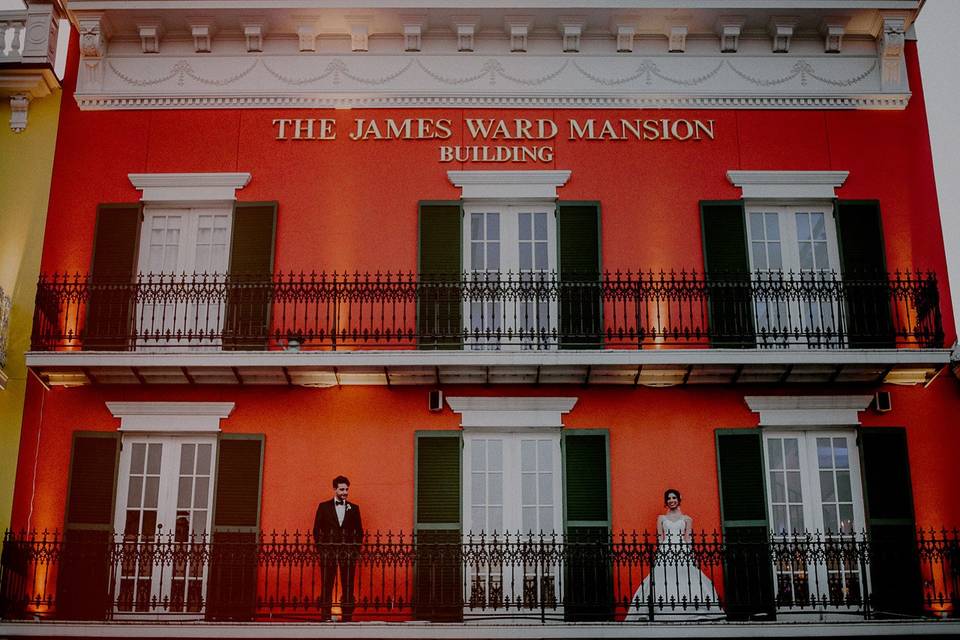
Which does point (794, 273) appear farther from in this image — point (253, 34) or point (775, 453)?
point (253, 34)

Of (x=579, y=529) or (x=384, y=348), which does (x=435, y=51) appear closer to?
(x=384, y=348)

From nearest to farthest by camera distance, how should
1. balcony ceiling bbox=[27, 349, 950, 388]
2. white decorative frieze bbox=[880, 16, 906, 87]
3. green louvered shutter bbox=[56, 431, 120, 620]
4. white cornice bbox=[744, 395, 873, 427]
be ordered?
1. green louvered shutter bbox=[56, 431, 120, 620]
2. balcony ceiling bbox=[27, 349, 950, 388]
3. white cornice bbox=[744, 395, 873, 427]
4. white decorative frieze bbox=[880, 16, 906, 87]

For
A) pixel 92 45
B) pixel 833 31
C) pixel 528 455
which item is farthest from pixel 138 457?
pixel 833 31

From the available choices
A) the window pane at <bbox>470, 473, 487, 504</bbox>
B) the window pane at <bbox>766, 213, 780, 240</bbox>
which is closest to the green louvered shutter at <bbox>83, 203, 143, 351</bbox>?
the window pane at <bbox>470, 473, 487, 504</bbox>

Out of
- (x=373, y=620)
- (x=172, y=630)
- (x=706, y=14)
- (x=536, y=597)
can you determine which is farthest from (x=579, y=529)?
(x=706, y=14)

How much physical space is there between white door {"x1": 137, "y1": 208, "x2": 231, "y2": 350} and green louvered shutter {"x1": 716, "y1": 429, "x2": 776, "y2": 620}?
6.23 meters

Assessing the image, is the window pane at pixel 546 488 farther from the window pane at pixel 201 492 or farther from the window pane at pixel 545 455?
the window pane at pixel 201 492

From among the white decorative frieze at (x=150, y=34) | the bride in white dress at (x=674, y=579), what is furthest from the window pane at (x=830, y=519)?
the white decorative frieze at (x=150, y=34)

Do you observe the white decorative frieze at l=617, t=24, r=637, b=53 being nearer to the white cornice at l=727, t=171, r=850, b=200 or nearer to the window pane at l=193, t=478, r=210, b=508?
the white cornice at l=727, t=171, r=850, b=200

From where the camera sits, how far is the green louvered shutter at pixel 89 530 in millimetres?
12641

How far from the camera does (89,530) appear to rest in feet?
42.8

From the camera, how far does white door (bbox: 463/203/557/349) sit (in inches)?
527

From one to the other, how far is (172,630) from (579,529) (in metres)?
4.62

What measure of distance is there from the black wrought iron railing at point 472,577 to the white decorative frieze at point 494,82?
554 cm
